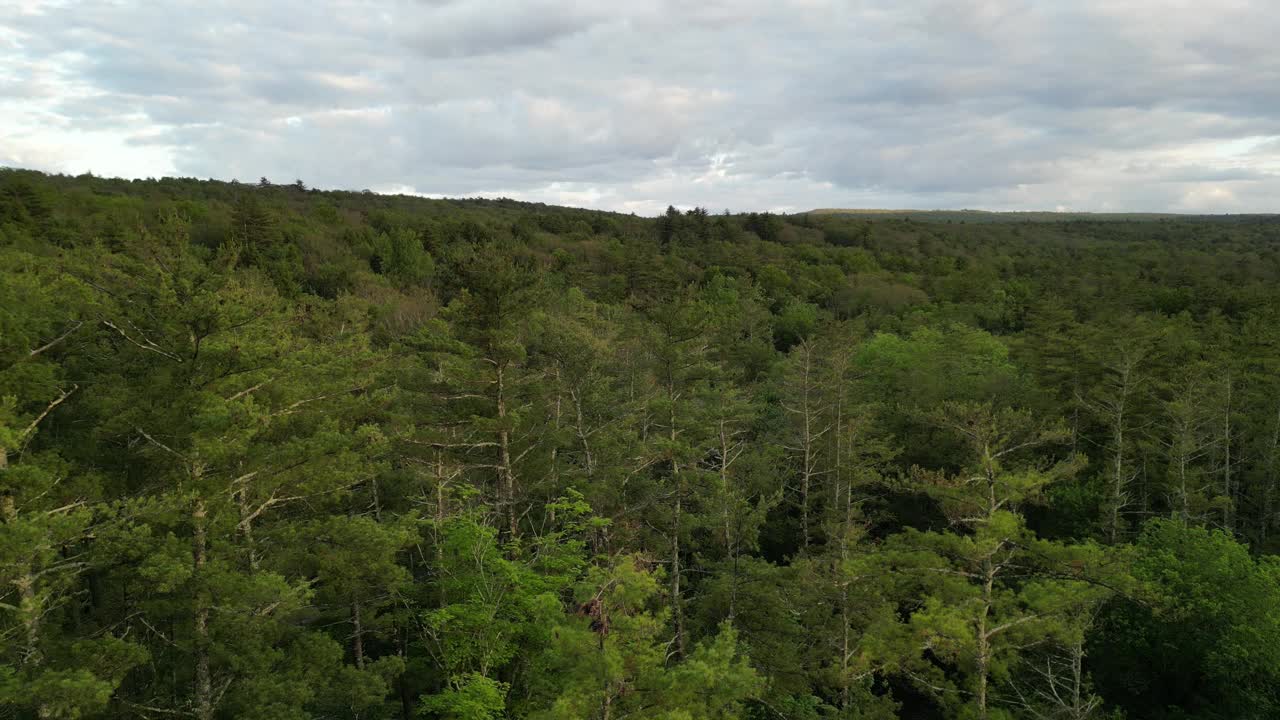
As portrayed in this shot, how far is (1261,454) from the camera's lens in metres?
26.1

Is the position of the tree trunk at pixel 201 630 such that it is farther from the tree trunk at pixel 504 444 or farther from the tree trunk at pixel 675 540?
the tree trunk at pixel 675 540

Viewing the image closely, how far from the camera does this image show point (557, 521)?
20516 millimetres

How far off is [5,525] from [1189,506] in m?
30.7

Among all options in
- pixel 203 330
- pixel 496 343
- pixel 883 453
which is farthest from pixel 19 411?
pixel 883 453

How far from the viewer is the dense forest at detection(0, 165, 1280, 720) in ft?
36.7

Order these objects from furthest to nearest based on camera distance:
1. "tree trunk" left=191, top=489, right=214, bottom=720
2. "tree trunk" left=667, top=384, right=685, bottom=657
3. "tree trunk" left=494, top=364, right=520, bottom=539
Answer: "tree trunk" left=667, top=384, right=685, bottom=657 < "tree trunk" left=494, top=364, right=520, bottom=539 < "tree trunk" left=191, top=489, right=214, bottom=720

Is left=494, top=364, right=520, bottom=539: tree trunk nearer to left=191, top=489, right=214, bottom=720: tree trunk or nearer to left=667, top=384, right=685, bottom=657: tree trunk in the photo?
left=667, top=384, right=685, bottom=657: tree trunk

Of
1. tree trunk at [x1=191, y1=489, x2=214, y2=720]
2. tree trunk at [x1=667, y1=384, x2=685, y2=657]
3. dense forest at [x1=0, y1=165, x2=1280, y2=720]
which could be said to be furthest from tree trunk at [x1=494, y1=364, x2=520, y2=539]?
tree trunk at [x1=191, y1=489, x2=214, y2=720]

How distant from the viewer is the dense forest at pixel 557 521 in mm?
11172

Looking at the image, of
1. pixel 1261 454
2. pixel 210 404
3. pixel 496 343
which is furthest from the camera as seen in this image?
pixel 1261 454

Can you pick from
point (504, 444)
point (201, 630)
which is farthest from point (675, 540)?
point (201, 630)

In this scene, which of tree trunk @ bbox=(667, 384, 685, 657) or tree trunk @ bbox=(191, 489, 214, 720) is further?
tree trunk @ bbox=(667, 384, 685, 657)

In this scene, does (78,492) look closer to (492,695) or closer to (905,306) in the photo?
(492,695)

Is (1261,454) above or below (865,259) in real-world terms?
below
